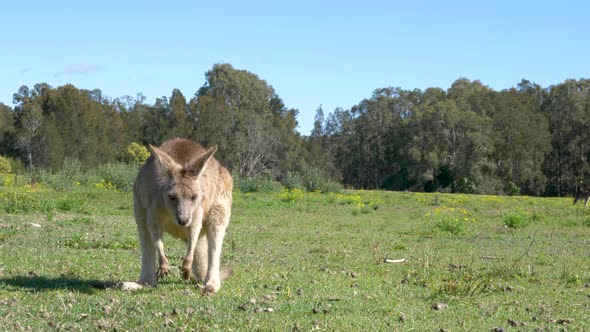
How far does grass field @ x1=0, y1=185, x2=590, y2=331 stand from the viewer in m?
6.74

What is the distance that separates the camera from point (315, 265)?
11.5 m

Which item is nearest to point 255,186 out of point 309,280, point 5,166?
point 5,166

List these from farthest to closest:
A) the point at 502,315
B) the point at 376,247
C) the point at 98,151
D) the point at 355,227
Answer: the point at 98,151 → the point at 355,227 → the point at 376,247 → the point at 502,315

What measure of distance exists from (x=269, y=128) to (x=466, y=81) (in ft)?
101

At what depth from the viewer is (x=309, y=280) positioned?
952cm

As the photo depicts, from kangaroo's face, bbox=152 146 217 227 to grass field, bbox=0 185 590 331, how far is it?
3.06 ft

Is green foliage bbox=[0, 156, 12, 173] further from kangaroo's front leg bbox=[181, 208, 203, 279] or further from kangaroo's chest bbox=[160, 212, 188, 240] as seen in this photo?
kangaroo's front leg bbox=[181, 208, 203, 279]

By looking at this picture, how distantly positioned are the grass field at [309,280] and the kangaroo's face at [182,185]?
0.93 meters

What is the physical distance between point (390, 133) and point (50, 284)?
257 feet

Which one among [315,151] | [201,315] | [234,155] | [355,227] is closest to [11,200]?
[355,227]

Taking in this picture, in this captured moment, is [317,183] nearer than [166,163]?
No

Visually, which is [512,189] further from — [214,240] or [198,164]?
[198,164]

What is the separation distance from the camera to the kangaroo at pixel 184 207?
767cm

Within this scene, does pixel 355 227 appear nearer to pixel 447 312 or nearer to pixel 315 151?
pixel 447 312
